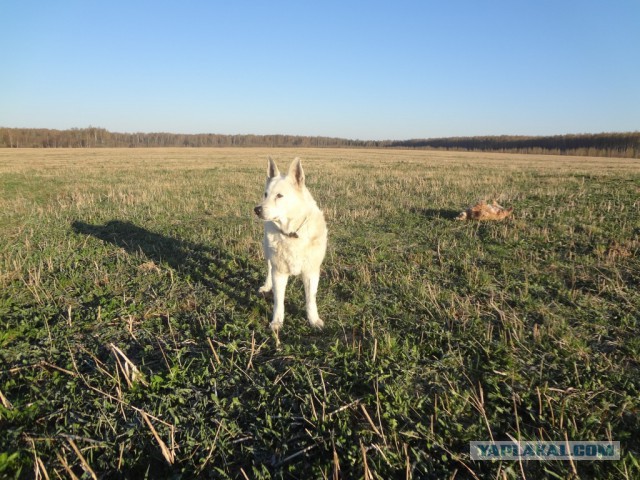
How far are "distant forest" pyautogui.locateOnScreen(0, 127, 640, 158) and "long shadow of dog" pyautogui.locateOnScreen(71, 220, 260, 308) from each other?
236 feet

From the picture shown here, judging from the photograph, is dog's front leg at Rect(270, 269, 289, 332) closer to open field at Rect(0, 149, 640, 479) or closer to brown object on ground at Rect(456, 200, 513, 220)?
open field at Rect(0, 149, 640, 479)

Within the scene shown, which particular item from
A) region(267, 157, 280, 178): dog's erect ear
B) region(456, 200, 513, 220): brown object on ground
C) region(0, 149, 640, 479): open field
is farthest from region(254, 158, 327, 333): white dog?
region(456, 200, 513, 220): brown object on ground

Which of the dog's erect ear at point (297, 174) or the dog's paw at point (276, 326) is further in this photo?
the dog's erect ear at point (297, 174)

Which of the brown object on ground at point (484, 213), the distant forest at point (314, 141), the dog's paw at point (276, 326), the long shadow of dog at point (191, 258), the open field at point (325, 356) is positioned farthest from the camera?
the distant forest at point (314, 141)

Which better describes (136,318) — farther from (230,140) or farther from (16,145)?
(230,140)

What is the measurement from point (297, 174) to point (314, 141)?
489 feet

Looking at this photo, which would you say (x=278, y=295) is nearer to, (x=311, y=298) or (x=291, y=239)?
(x=311, y=298)

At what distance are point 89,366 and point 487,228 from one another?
8728 millimetres

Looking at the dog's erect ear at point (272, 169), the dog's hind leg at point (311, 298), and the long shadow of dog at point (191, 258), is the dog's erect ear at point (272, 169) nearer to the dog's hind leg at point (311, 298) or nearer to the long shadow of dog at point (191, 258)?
the dog's hind leg at point (311, 298)

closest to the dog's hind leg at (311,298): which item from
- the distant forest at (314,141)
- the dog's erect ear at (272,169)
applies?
the dog's erect ear at (272,169)

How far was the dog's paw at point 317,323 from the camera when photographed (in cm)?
470

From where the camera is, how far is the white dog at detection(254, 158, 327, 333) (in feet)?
15.4

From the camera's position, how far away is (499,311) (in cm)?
457

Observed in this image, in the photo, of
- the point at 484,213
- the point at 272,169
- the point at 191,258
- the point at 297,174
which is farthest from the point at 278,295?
the point at 484,213
